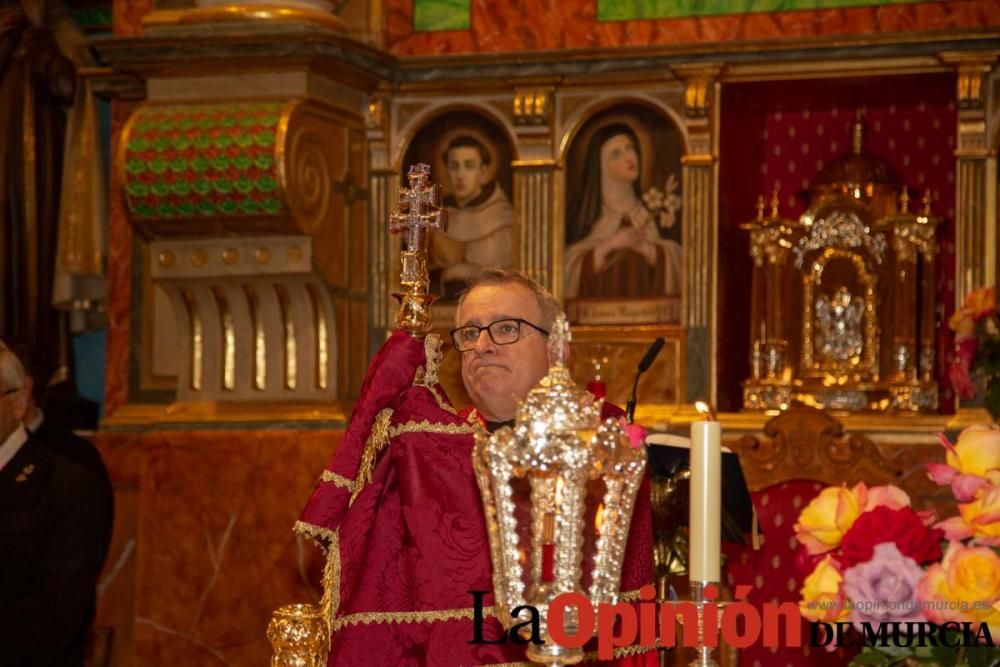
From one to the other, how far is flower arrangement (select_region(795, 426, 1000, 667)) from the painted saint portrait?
4.34 meters

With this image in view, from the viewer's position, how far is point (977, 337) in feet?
18.1

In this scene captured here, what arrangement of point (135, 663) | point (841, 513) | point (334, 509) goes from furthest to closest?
point (135, 663)
point (334, 509)
point (841, 513)

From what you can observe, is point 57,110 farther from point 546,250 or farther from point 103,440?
point 546,250

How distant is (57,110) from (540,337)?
13.6 ft

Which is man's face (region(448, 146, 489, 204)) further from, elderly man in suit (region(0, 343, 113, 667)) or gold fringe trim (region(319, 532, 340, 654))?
gold fringe trim (region(319, 532, 340, 654))

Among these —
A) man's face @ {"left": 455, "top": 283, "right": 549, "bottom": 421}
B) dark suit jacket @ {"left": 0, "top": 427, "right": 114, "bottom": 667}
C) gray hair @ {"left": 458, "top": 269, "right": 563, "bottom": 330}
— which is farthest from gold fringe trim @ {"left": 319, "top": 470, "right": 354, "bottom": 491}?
dark suit jacket @ {"left": 0, "top": 427, "right": 114, "bottom": 667}

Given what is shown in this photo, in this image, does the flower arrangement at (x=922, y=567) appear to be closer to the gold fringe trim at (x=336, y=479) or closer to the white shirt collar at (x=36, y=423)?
the gold fringe trim at (x=336, y=479)

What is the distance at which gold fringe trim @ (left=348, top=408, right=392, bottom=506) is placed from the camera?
11.7 ft

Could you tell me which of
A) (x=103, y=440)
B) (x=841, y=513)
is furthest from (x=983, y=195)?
(x=841, y=513)

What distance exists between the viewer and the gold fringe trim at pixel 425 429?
3.58m

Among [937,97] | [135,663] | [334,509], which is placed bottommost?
[135,663]

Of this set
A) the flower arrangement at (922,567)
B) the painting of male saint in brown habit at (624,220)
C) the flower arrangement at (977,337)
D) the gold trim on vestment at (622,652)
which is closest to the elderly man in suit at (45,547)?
the painting of male saint in brown habit at (624,220)

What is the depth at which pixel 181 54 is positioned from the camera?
21.3ft

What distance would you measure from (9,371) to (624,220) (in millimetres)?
2280
